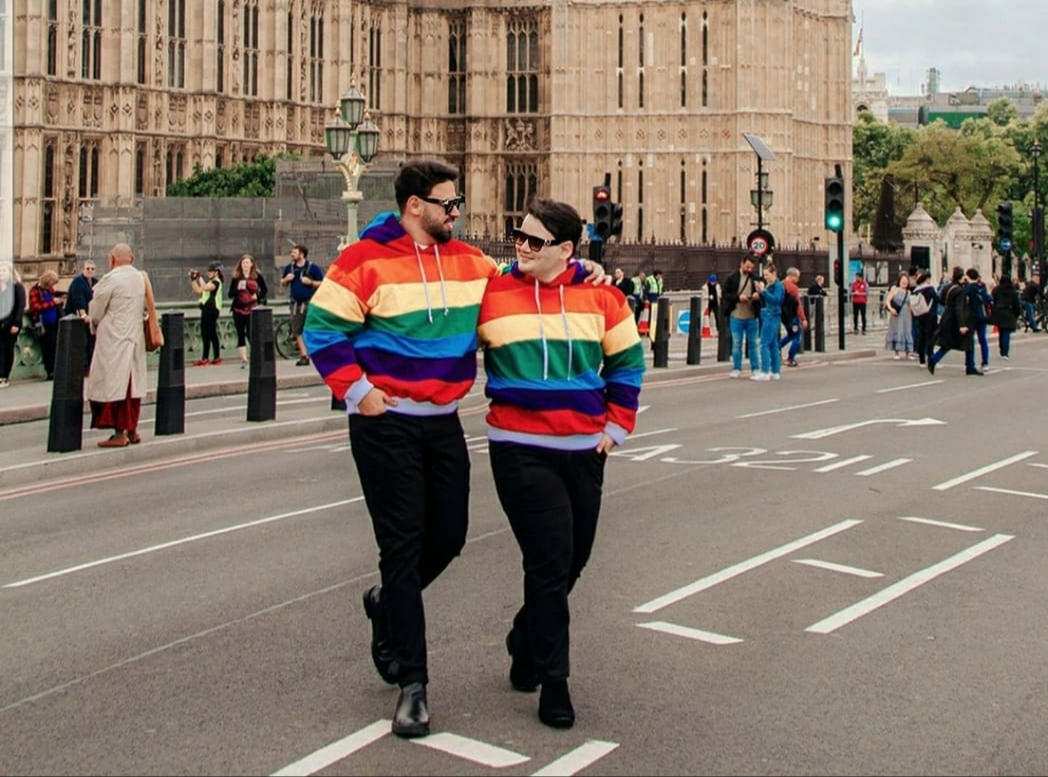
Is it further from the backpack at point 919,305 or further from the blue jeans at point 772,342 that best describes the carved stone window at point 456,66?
the blue jeans at point 772,342

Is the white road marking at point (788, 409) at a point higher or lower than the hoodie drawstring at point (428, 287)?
lower

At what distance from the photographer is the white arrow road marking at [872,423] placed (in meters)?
16.4

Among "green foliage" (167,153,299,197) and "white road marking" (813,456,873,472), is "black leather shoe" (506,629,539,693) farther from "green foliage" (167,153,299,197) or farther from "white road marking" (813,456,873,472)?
"green foliage" (167,153,299,197)

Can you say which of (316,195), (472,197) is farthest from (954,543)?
(472,197)

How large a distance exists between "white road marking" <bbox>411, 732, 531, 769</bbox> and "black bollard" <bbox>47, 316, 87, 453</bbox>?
907 cm

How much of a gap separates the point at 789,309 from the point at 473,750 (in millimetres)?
22903

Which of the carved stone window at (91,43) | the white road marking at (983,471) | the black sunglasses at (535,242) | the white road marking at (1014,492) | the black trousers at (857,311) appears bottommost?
the white road marking at (1014,492)

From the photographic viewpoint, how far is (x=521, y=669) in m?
6.84

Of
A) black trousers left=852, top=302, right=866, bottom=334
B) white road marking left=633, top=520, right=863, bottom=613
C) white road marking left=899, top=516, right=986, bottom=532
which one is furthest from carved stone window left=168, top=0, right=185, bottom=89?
white road marking left=633, top=520, right=863, bottom=613

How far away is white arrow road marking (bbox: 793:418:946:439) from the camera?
16.4m

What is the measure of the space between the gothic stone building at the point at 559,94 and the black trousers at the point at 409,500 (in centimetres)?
5229

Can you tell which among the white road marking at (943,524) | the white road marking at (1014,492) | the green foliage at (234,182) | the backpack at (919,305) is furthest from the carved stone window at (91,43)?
the white road marking at (943,524)

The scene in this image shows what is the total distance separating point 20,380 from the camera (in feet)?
75.1

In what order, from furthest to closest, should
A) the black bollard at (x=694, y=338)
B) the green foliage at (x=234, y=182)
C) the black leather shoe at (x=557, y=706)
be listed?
1. the green foliage at (x=234, y=182)
2. the black bollard at (x=694, y=338)
3. the black leather shoe at (x=557, y=706)
